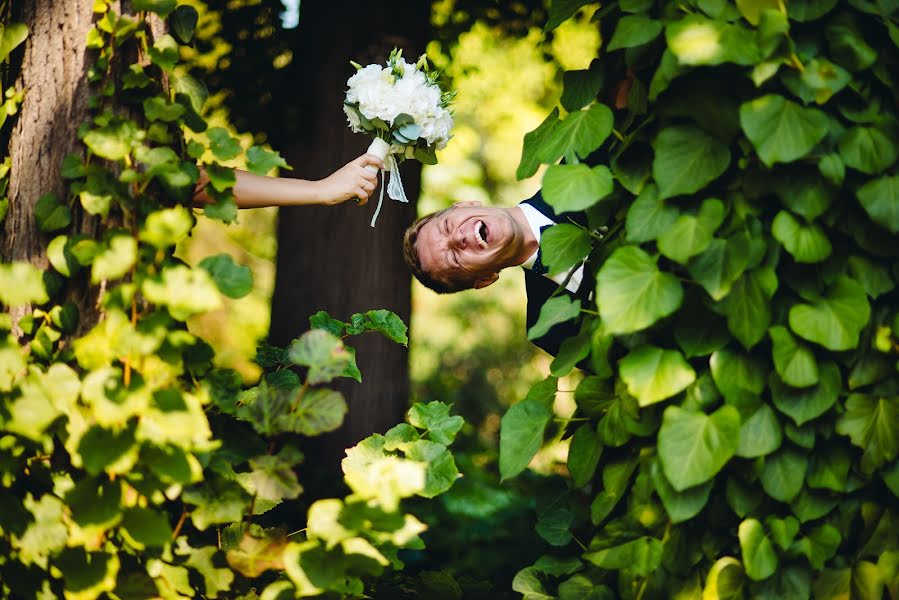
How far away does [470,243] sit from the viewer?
3.25m

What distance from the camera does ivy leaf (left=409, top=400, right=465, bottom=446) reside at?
217 cm

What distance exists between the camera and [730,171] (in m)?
1.71

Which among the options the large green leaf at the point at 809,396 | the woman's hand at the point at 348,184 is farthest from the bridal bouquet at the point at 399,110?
the large green leaf at the point at 809,396

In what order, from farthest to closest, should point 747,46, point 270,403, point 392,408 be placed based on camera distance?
point 392,408
point 270,403
point 747,46

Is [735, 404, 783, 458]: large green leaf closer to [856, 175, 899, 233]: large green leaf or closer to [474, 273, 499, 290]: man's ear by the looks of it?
[856, 175, 899, 233]: large green leaf

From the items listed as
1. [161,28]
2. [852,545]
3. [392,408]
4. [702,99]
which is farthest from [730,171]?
[392,408]

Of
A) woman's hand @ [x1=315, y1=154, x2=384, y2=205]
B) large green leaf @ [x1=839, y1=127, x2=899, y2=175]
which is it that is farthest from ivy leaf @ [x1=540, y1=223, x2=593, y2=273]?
woman's hand @ [x1=315, y1=154, x2=384, y2=205]

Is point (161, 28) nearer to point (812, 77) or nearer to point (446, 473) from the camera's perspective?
point (446, 473)

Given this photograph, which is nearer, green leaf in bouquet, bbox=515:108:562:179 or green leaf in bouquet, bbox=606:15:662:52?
green leaf in bouquet, bbox=606:15:662:52

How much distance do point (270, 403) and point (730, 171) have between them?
3.67ft

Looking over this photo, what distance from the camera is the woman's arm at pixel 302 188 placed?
2.14 meters

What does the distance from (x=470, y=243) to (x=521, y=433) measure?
1481 mm

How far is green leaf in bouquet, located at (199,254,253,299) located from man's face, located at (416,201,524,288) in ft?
5.21

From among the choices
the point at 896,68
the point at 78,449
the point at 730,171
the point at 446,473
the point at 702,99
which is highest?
the point at 896,68
